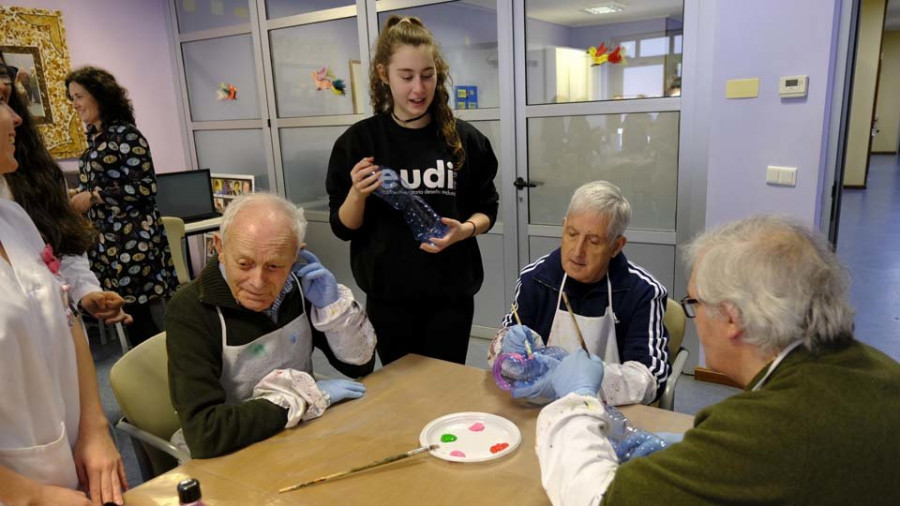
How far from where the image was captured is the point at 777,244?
35.5 inches

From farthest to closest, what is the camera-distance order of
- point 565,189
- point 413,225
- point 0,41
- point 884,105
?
1. point 884,105
2. point 0,41
3. point 565,189
4. point 413,225

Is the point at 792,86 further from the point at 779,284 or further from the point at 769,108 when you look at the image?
the point at 779,284

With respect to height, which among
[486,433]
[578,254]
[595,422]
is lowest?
[486,433]

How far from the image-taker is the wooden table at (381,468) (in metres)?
1.12

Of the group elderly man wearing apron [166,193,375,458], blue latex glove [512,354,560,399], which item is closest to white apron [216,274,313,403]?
elderly man wearing apron [166,193,375,458]

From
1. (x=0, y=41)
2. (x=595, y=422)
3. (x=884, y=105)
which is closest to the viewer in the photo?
(x=595, y=422)

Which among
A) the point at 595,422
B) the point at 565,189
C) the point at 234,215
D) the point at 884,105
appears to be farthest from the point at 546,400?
the point at 884,105

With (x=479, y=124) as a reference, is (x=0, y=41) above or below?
above

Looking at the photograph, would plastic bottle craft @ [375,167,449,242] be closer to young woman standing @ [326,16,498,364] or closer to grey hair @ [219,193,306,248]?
A: young woman standing @ [326,16,498,364]

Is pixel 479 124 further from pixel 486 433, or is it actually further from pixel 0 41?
pixel 0 41

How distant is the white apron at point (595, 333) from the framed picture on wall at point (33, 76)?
4185 millimetres

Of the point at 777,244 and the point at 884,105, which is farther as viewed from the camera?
the point at 884,105

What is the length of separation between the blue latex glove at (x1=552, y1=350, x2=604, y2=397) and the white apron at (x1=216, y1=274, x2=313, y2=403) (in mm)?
690

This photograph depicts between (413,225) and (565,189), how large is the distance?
1926 millimetres
